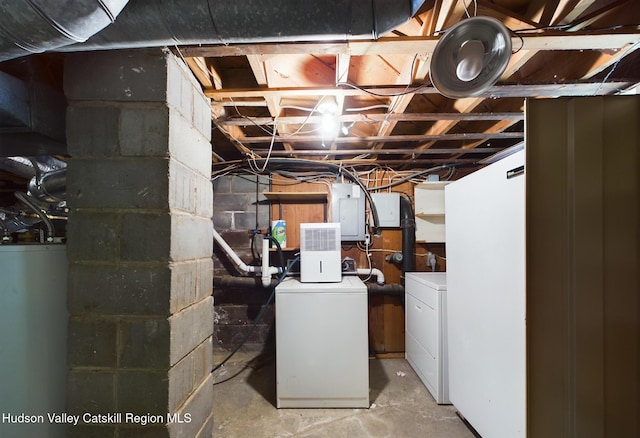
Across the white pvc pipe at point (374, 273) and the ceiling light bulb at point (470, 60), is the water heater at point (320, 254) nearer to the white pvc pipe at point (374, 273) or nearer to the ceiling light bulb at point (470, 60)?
the white pvc pipe at point (374, 273)

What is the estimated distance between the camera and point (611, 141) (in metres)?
0.77

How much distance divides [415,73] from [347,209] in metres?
1.52

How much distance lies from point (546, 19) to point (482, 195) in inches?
30.8

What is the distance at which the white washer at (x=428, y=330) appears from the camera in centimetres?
192

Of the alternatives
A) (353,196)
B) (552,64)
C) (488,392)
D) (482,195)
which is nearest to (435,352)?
(488,392)

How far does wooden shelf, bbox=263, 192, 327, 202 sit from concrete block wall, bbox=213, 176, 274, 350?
0.15 m

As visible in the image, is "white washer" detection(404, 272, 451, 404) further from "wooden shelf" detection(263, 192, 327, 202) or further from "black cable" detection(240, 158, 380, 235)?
"wooden shelf" detection(263, 192, 327, 202)

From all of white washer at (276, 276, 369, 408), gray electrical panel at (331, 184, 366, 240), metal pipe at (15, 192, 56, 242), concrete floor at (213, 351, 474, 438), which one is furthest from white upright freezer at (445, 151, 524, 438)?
metal pipe at (15, 192, 56, 242)

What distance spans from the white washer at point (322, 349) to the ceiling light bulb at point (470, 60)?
1419mm

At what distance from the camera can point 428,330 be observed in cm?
208

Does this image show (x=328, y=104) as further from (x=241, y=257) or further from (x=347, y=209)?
(x=241, y=257)

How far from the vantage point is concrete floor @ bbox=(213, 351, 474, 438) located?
166 cm

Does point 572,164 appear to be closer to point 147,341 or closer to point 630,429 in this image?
point 630,429

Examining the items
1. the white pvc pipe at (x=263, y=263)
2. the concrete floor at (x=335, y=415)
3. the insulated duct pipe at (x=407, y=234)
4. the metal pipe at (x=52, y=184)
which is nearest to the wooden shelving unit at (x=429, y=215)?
the insulated duct pipe at (x=407, y=234)
